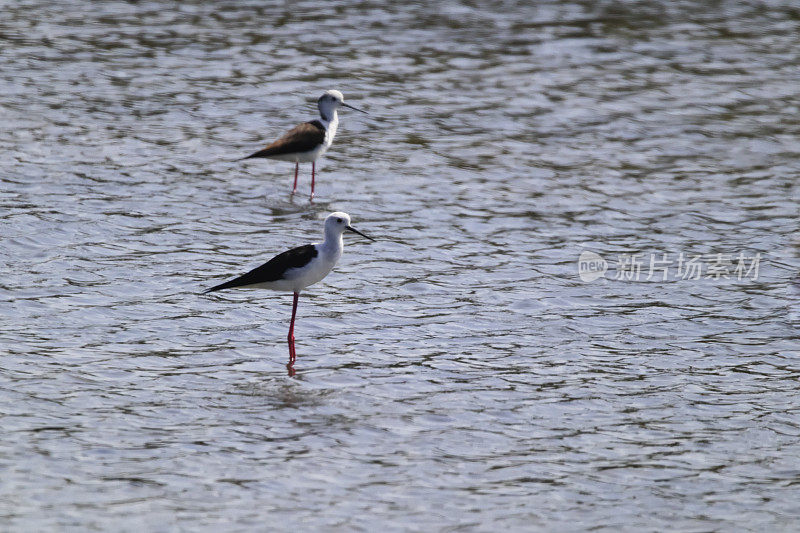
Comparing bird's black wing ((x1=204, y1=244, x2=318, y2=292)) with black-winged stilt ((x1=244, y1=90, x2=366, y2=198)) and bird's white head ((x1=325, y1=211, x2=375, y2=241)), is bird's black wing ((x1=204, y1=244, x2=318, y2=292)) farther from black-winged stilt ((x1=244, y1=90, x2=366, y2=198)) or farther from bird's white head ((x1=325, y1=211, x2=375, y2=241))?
black-winged stilt ((x1=244, y1=90, x2=366, y2=198))

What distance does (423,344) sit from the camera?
422 inches

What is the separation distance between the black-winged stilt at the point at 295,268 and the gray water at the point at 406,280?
0.53 meters

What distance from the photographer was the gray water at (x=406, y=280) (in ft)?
26.5

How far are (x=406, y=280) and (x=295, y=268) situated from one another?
196cm

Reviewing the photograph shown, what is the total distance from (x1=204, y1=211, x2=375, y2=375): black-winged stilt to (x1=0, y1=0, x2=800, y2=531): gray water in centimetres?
53

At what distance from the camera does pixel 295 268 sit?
10641 millimetres

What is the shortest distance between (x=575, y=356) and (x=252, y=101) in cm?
958

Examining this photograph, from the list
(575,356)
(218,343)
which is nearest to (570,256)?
(575,356)

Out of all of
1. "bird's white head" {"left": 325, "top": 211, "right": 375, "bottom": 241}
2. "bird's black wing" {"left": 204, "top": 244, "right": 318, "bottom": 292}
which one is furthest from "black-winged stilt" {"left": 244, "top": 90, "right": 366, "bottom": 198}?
"bird's black wing" {"left": 204, "top": 244, "right": 318, "bottom": 292}

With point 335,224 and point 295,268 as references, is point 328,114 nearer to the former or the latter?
point 335,224

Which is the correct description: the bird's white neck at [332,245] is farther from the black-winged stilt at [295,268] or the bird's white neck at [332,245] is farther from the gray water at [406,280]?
the gray water at [406,280]

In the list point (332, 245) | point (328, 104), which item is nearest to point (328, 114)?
point (328, 104)

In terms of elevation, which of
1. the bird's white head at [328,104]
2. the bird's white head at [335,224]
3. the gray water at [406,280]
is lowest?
the gray water at [406,280]

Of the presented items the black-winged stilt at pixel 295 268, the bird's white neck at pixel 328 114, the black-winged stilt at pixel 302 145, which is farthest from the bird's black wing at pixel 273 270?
the bird's white neck at pixel 328 114
